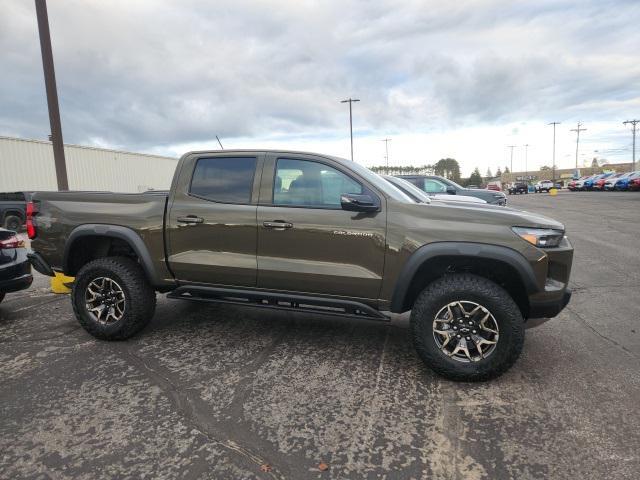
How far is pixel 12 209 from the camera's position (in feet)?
47.8

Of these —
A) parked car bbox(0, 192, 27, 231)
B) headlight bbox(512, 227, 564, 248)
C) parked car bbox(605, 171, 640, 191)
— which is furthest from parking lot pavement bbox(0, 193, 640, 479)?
parked car bbox(605, 171, 640, 191)

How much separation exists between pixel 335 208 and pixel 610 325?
323 centimetres

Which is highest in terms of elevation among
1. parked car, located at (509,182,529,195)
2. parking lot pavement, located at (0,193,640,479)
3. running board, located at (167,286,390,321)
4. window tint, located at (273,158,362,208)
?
window tint, located at (273,158,362,208)

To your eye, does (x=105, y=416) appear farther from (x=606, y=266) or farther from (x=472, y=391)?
(x=606, y=266)

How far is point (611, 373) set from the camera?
139 inches

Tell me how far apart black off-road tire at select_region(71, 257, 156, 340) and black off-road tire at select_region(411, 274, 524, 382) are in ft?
8.44

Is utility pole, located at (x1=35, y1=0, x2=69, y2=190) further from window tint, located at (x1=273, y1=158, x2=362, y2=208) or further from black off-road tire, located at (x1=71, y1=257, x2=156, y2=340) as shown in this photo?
window tint, located at (x1=273, y1=158, x2=362, y2=208)

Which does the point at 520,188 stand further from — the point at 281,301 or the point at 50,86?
the point at 281,301

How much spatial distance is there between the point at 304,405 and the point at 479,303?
150 cm

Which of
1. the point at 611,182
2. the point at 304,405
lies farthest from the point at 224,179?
the point at 611,182

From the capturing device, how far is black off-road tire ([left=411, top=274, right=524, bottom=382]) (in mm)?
3330

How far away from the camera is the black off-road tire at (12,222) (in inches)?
574

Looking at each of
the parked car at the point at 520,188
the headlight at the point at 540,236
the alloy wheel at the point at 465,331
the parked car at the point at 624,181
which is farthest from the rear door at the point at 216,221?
the parked car at the point at 520,188

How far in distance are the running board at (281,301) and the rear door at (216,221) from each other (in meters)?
0.09
